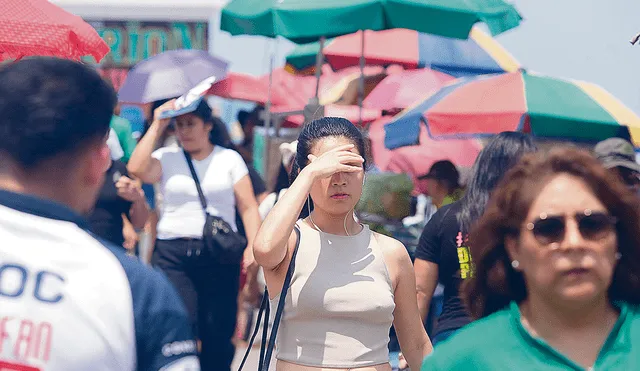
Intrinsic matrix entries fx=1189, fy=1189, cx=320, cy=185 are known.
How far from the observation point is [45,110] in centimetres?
245

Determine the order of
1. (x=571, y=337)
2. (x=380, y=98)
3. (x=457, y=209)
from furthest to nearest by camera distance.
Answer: (x=380, y=98), (x=457, y=209), (x=571, y=337)

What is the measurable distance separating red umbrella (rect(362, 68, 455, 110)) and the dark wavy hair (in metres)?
8.11

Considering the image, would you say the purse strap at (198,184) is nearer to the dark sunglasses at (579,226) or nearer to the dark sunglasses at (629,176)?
the dark sunglasses at (629,176)

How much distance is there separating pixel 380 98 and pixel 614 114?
468cm

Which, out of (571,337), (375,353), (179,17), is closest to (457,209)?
(375,353)

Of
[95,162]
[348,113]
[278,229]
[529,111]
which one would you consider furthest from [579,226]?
[348,113]

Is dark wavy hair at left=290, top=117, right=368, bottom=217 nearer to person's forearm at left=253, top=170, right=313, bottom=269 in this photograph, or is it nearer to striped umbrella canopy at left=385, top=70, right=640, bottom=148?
person's forearm at left=253, top=170, right=313, bottom=269

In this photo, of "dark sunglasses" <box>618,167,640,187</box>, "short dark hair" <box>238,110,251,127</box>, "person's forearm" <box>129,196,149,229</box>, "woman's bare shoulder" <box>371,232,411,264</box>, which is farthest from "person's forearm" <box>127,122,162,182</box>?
"short dark hair" <box>238,110,251,127</box>

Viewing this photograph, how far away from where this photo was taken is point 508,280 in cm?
300

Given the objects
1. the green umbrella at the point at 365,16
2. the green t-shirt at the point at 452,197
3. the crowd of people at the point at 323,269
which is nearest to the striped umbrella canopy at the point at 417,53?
the green t-shirt at the point at 452,197

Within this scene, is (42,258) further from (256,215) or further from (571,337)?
(256,215)

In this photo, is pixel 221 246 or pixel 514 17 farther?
pixel 514 17

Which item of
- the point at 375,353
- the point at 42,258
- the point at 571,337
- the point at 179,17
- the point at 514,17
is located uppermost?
the point at 179,17

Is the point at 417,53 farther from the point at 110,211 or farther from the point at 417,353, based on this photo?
the point at 417,353
